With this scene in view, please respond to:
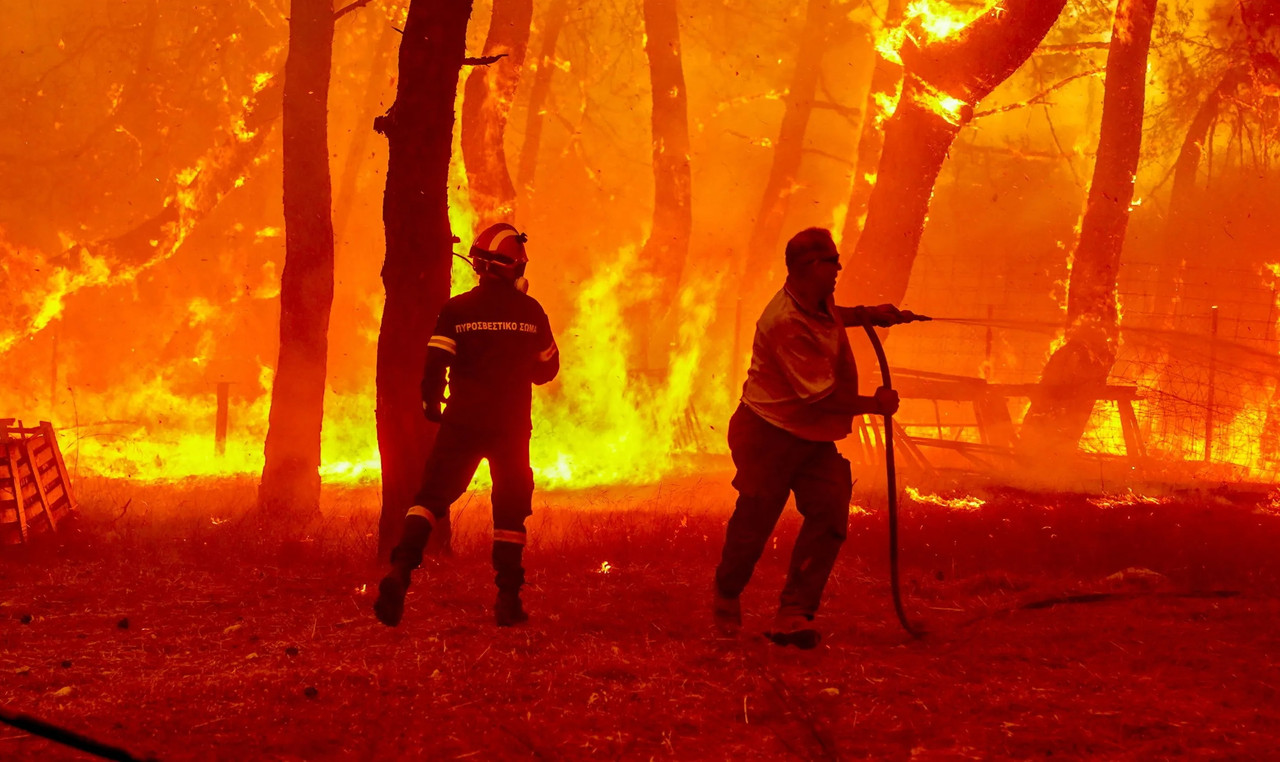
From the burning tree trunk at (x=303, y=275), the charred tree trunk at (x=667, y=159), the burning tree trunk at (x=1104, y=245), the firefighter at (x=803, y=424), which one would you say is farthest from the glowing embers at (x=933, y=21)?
the firefighter at (x=803, y=424)

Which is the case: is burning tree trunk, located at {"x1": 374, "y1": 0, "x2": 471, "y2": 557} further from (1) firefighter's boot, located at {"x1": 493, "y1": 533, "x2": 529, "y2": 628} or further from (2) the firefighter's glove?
(2) the firefighter's glove

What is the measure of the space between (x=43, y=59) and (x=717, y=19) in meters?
15.3

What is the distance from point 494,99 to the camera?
15.4 meters

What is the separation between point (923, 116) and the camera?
13859mm

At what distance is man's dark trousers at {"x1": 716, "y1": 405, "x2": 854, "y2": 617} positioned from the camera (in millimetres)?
5859

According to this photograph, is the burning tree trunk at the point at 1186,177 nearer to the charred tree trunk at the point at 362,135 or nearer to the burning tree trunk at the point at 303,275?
the burning tree trunk at the point at 303,275

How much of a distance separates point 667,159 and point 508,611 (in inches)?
516

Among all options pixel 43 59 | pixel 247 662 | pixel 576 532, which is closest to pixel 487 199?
pixel 576 532

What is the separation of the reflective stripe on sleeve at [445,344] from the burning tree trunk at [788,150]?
643 inches

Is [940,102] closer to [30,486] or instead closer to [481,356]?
[481,356]

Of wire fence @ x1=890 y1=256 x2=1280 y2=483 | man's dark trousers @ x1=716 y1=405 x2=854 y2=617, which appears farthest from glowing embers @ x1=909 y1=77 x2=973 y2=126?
man's dark trousers @ x1=716 y1=405 x2=854 y2=617

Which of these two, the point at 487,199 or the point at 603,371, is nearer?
the point at 487,199

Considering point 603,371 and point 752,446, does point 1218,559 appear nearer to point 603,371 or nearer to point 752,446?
point 752,446

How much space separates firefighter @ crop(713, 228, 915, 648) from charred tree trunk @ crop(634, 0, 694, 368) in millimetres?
12250
